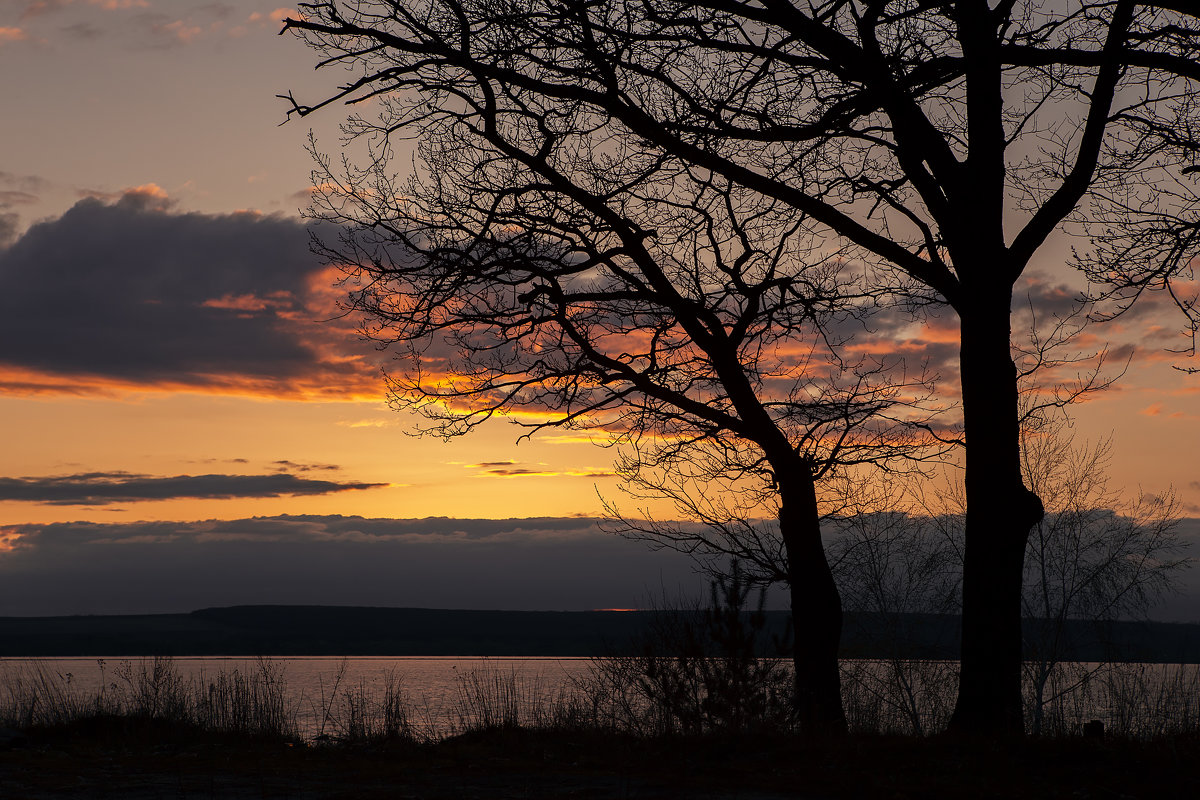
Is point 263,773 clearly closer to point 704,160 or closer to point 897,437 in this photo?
point 704,160

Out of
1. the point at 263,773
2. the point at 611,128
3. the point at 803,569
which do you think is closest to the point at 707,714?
the point at 803,569

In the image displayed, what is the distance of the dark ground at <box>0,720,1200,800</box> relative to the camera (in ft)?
20.8

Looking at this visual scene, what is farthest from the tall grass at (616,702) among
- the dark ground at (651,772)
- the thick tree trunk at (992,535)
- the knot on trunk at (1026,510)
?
the knot on trunk at (1026,510)

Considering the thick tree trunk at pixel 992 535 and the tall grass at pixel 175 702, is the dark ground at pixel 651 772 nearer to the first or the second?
the thick tree trunk at pixel 992 535

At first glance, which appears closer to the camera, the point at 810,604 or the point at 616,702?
the point at 616,702

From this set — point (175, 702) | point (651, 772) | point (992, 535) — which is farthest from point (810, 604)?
point (175, 702)

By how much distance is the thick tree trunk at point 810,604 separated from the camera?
10.9 m

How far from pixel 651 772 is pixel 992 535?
156 inches

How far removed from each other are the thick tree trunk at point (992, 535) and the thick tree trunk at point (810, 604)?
206cm

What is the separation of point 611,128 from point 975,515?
231 inches

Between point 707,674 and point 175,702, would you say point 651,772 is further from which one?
point 175,702

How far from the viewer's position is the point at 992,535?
8.95m

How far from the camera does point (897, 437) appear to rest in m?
12.7

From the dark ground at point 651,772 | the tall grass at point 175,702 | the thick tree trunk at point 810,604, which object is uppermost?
the thick tree trunk at point 810,604
